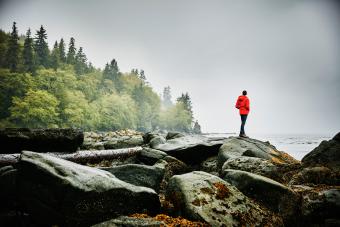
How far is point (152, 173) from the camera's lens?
20.0ft

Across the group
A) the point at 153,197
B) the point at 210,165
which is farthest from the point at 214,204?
the point at 210,165

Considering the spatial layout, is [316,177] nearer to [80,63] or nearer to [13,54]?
[13,54]

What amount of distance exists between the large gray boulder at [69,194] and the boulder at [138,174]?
1.34 m

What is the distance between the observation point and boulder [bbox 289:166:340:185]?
6.76m

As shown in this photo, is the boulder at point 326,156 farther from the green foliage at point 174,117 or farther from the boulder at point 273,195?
the green foliage at point 174,117

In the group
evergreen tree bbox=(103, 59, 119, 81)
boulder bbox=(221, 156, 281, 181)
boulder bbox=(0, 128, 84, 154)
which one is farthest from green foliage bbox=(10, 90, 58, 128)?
evergreen tree bbox=(103, 59, 119, 81)

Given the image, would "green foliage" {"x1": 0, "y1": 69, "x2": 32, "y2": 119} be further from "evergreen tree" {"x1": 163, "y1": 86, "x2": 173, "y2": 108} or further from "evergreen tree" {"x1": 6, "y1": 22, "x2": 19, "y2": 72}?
"evergreen tree" {"x1": 163, "y1": 86, "x2": 173, "y2": 108}

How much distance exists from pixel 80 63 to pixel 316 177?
87302 millimetres

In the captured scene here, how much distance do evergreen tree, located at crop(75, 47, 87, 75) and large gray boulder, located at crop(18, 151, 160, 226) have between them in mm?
82717

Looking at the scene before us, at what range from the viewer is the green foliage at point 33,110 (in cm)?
4278

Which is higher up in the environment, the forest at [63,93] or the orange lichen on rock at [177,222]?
the forest at [63,93]

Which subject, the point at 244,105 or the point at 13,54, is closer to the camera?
the point at 244,105

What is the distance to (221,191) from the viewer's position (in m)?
4.84

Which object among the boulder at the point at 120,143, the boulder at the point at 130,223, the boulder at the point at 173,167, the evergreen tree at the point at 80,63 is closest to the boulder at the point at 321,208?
the boulder at the point at 130,223
